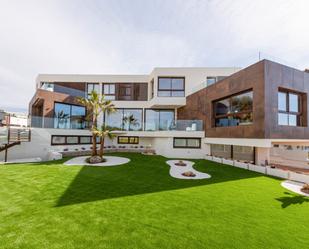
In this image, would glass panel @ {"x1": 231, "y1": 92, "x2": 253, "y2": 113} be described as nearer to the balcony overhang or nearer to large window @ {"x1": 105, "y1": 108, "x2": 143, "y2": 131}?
the balcony overhang

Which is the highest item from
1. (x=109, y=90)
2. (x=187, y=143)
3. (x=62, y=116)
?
(x=109, y=90)

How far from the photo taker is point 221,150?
16.0 m

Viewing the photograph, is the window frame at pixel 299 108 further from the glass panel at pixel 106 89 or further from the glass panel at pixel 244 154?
the glass panel at pixel 106 89

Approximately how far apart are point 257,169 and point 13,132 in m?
20.0

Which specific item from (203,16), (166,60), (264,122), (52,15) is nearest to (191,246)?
(264,122)

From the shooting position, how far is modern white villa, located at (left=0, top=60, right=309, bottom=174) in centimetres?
1120

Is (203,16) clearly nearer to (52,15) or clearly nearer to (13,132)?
(52,15)

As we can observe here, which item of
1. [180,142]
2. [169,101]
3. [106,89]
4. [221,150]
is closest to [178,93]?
[169,101]

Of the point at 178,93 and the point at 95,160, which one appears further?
the point at 178,93

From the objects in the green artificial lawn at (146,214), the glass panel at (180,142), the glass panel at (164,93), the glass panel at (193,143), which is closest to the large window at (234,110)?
the glass panel at (193,143)

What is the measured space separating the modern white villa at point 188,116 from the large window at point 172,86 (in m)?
0.12

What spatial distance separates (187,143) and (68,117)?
45.3 feet

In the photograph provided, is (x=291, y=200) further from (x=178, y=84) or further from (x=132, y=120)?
(x=132, y=120)

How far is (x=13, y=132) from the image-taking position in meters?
13.4
